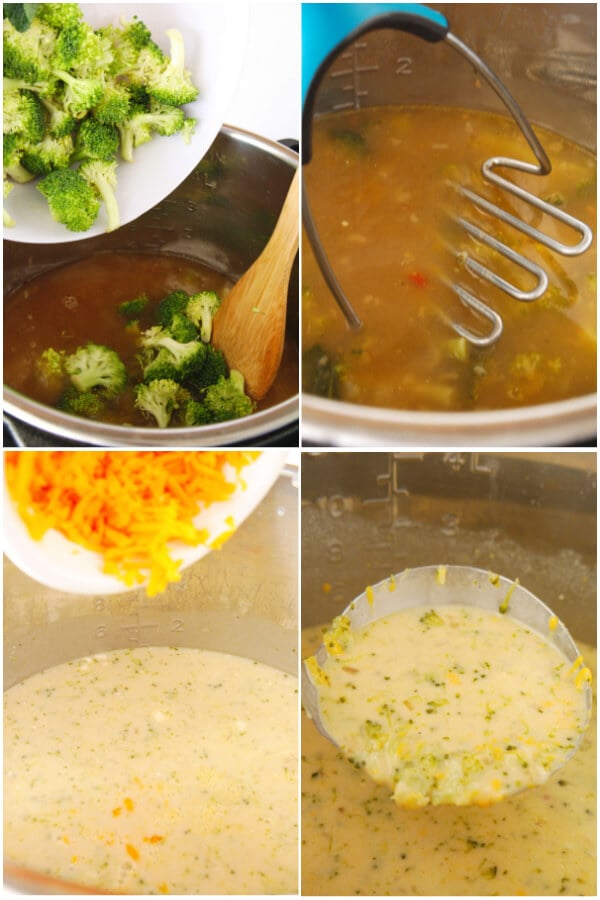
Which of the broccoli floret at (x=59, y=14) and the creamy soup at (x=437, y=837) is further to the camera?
the creamy soup at (x=437, y=837)

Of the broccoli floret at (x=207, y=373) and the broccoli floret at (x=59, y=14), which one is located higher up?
the broccoli floret at (x=59, y=14)

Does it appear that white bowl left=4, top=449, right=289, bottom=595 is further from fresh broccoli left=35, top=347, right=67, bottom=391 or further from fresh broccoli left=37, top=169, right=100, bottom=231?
fresh broccoli left=37, top=169, right=100, bottom=231

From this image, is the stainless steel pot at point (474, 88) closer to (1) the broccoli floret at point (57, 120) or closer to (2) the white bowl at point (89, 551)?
(2) the white bowl at point (89, 551)

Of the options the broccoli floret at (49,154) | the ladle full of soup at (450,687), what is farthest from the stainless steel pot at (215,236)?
the ladle full of soup at (450,687)

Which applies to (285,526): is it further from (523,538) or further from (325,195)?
(325,195)

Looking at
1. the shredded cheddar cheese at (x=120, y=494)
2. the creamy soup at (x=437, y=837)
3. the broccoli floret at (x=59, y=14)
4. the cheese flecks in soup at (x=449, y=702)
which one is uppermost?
the broccoli floret at (x=59, y=14)

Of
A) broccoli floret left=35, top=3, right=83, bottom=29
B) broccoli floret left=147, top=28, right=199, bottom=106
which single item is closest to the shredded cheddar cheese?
broccoli floret left=147, top=28, right=199, bottom=106

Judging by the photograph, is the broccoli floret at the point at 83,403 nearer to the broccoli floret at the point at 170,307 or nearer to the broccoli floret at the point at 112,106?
the broccoli floret at the point at 170,307
